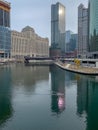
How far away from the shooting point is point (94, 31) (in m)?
180

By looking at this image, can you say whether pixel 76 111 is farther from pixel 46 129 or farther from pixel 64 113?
pixel 46 129

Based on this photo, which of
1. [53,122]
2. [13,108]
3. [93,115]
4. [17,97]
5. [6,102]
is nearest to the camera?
[53,122]

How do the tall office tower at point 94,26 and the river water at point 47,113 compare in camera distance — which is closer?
the river water at point 47,113

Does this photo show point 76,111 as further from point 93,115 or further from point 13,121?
point 13,121

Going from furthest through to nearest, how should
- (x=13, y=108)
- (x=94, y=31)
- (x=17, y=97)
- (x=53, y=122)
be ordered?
1. (x=94, y=31)
2. (x=17, y=97)
3. (x=13, y=108)
4. (x=53, y=122)

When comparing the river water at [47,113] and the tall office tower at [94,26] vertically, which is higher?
the tall office tower at [94,26]

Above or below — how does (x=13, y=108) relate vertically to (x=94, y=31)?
below

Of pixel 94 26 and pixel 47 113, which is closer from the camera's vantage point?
pixel 47 113

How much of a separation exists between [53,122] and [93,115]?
6.24 metres

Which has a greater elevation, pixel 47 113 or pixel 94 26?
pixel 94 26

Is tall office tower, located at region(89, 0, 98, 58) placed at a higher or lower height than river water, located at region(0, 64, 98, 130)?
higher

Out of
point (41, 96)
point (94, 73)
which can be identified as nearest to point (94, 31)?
point (94, 73)

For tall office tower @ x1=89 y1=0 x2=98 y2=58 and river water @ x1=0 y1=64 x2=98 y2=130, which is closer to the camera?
river water @ x1=0 y1=64 x2=98 y2=130

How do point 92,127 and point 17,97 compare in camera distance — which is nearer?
point 92,127
